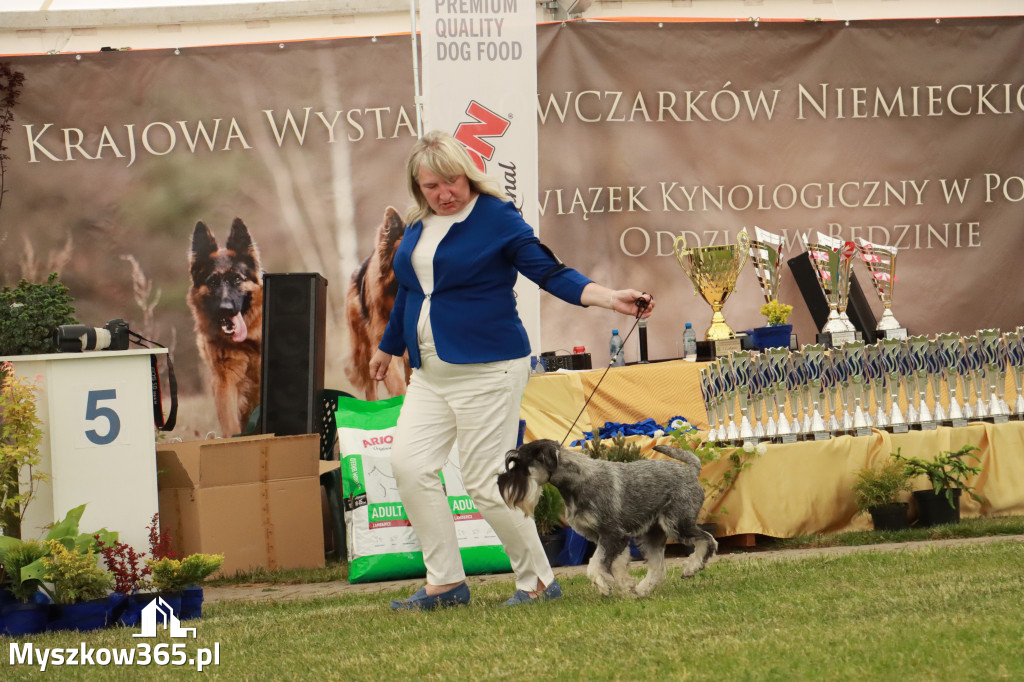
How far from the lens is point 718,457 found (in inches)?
221

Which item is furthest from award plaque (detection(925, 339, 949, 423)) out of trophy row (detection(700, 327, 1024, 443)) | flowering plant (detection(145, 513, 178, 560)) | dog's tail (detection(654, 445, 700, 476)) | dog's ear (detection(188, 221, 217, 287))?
dog's ear (detection(188, 221, 217, 287))

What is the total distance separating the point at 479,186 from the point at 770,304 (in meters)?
2.92

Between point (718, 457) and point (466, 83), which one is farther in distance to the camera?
point (466, 83)

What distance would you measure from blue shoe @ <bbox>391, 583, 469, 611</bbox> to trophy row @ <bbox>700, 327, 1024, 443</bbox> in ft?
6.79

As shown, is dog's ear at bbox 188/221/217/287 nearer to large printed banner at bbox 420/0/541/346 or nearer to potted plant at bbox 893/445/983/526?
large printed banner at bbox 420/0/541/346

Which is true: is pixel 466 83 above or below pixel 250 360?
above

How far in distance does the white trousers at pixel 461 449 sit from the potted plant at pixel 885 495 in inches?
88.4

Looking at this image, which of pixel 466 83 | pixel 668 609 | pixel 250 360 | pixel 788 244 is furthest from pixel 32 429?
pixel 788 244

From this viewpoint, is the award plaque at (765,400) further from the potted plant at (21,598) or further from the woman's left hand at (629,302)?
the potted plant at (21,598)

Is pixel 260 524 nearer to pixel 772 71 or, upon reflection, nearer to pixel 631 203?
pixel 631 203

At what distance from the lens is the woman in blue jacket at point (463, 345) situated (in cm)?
387

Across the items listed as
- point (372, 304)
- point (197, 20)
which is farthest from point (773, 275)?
point (197, 20)

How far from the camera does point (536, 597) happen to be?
4.00m
